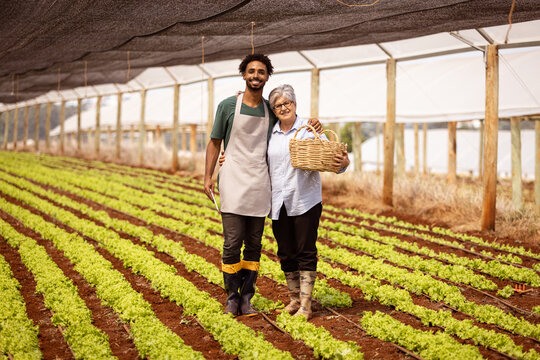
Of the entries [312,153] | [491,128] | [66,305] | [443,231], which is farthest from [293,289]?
[491,128]

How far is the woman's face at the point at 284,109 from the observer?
4051 millimetres

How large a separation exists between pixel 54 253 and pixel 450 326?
4.86m

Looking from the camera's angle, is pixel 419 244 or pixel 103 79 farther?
pixel 103 79

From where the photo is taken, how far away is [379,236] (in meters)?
7.67

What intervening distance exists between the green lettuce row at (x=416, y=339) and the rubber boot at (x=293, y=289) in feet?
1.87

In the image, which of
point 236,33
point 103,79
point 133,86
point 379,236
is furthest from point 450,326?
point 133,86

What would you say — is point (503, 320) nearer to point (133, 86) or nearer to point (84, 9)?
point (84, 9)

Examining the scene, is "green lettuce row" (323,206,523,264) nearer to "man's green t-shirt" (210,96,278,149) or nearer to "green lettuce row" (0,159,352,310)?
"green lettuce row" (0,159,352,310)

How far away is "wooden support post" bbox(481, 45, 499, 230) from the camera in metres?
7.85

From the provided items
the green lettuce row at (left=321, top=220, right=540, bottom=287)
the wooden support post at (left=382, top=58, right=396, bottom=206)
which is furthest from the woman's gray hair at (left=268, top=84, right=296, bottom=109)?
the wooden support post at (left=382, top=58, right=396, bottom=206)

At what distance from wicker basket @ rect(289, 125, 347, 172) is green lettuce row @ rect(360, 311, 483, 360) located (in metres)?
1.29

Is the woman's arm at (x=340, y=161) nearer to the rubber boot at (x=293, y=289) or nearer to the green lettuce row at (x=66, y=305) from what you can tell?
the rubber boot at (x=293, y=289)

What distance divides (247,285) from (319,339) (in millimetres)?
853

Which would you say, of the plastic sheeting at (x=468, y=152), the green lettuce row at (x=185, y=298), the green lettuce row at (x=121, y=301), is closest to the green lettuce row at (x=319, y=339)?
the green lettuce row at (x=185, y=298)
